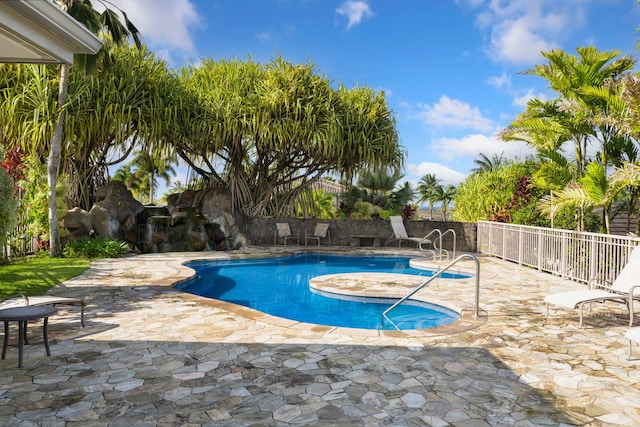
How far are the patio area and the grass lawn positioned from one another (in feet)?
5.17

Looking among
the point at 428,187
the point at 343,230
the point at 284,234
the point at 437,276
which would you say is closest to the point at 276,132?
the point at 284,234

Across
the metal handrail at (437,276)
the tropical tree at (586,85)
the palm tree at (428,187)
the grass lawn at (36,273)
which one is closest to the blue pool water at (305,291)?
the metal handrail at (437,276)

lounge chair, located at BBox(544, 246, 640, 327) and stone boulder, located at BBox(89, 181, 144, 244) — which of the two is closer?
lounge chair, located at BBox(544, 246, 640, 327)

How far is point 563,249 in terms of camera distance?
8945 millimetres

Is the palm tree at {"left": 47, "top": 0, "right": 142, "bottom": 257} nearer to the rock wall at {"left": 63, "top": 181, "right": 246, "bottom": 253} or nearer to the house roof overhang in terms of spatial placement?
the rock wall at {"left": 63, "top": 181, "right": 246, "bottom": 253}

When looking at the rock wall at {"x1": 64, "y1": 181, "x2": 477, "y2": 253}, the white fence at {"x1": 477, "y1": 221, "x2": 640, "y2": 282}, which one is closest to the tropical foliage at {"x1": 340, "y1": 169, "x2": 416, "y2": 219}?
the rock wall at {"x1": 64, "y1": 181, "x2": 477, "y2": 253}

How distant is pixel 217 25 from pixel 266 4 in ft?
13.3

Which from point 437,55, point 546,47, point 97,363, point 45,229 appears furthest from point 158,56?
point 97,363

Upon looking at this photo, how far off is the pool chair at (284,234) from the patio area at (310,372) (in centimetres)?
938

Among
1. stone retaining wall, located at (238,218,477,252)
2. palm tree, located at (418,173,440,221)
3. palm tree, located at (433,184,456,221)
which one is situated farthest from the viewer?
palm tree, located at (418,173,440,221)

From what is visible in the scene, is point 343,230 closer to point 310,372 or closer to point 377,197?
point 377,197

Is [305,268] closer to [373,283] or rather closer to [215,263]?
[215,263]

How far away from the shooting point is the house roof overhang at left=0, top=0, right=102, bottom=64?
302 centimetres

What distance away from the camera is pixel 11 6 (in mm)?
2945
